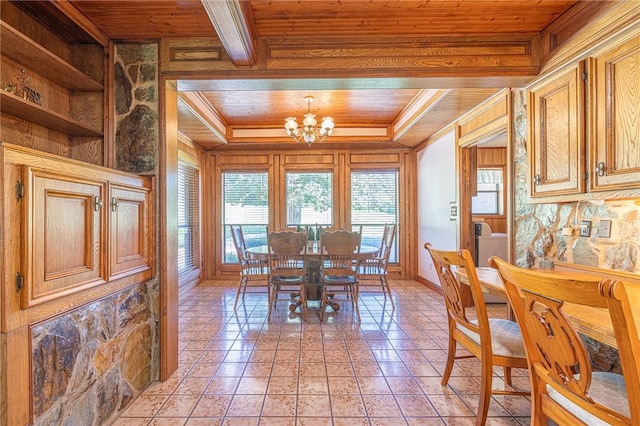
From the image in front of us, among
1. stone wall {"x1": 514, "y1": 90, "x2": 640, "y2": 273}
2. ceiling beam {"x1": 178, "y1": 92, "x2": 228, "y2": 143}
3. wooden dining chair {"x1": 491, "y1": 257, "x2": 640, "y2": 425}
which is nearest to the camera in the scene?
wooden dining chair {"x1": 491, "y1": 257, "x2": 640, "y2": 425}

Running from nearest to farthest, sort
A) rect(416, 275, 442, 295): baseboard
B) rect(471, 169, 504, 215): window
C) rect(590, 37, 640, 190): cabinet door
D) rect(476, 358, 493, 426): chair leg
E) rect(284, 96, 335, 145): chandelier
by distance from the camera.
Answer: rect(590, 37, 640, 190): cabinet door < rect(476, 358, 493, 426): chair leg < rect(284, 96, 335, 145): chandelier < rect(416, 275, 442, 295): baseboard < rect(471, 169, 504, 215): window

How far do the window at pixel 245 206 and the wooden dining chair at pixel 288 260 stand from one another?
2.05 m

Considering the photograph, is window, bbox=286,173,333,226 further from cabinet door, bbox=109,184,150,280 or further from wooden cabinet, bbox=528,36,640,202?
wooden cabinet, bbox=528,36,640,202

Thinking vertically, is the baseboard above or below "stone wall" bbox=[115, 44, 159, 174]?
below

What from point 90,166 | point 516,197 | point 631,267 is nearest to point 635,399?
point 631,267

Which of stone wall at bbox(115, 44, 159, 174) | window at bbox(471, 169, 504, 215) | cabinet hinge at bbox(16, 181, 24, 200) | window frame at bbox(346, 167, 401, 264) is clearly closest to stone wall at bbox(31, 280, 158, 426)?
cabinet hinge at bbox(16, 181, 24, 200)

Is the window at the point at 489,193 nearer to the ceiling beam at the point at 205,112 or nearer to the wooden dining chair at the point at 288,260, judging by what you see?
the wooden dining chair at the point at 288,260

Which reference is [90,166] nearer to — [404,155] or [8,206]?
[8,206]

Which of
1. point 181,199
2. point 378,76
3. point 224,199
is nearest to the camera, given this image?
point 378,76

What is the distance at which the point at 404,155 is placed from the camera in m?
5.61

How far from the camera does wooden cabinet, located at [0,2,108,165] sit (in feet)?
5.66

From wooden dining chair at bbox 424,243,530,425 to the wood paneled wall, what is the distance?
3589mm

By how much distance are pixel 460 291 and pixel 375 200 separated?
151 inches

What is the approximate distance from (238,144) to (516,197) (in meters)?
4.22
